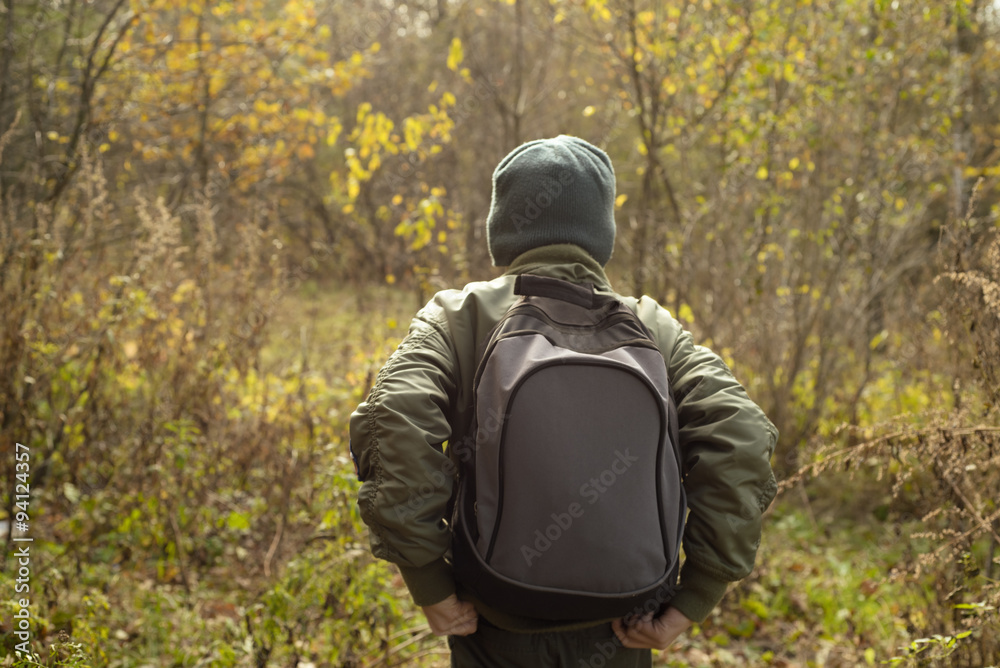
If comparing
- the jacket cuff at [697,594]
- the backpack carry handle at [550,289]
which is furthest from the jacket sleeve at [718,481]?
the backpack carry handle at [550,289]

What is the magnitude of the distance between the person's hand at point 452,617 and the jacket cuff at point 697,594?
0.45 metres

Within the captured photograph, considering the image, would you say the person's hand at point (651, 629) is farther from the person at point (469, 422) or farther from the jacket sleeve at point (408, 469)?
the jacket sleeve at point (408, 469)

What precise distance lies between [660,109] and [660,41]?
→ 64cm

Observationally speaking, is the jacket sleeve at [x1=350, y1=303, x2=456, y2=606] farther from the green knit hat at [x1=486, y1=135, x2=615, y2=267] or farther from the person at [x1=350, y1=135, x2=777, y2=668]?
the green knit hat at [x1=486, y1=135, x2=615, y2=267]

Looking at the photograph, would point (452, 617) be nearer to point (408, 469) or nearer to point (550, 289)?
point (408, 469)

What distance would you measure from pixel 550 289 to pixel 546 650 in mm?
789

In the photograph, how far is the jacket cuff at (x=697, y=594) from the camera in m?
1.51

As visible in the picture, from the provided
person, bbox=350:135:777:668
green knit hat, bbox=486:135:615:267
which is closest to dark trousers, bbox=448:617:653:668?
person, bbox=350:135:777:668

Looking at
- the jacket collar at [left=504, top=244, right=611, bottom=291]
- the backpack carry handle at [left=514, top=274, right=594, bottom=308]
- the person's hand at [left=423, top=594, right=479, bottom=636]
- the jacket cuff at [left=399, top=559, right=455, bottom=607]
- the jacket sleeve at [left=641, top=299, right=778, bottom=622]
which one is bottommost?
the person's hand at [left=423, top=594, right=479, bottom=636]

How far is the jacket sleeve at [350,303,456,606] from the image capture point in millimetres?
Result: 1357

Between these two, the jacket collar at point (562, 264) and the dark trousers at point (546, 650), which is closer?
the dark trousers at point (546, 650)

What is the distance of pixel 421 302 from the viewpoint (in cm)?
577

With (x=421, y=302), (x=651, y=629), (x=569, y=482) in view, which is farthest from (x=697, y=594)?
(x=421, y=302)

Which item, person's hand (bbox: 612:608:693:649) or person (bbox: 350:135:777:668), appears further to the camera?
person's hand (bbox: 612:608:693:649)
